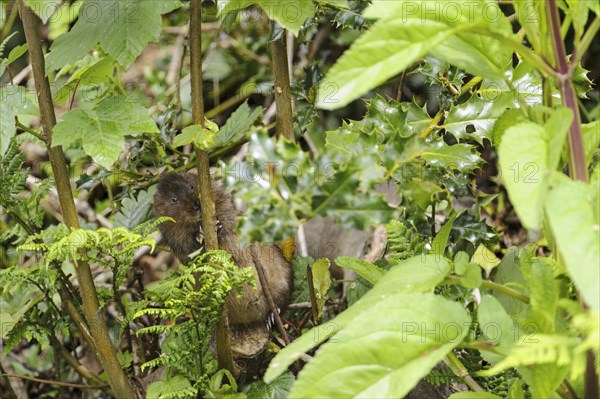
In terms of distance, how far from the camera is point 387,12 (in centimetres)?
133

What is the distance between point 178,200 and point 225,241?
24 centimetres

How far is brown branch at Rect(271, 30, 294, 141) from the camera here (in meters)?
2.29

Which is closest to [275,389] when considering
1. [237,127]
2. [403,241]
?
[403,241]

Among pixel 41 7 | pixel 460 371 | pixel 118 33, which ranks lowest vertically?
pixel 460 371

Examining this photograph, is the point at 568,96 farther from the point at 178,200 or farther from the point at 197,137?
the point at 178,200

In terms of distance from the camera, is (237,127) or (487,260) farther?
(487,260)

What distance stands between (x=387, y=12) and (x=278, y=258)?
4.84ft

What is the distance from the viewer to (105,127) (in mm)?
1923

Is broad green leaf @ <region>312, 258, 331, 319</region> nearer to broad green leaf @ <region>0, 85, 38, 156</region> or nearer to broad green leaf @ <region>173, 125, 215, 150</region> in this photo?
broad green leaf @ <region>173, 125, 215, 150</region>

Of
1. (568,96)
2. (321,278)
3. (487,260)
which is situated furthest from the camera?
(487,260)

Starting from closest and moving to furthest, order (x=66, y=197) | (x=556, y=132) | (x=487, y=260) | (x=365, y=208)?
1. (x=556, y=132)
2. (x=365, y=208)
3. (x=66, y=197)
4. (x=487, y=260)

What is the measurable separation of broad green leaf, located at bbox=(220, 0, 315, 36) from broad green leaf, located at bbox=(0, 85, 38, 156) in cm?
58

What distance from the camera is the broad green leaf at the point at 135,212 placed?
2.71 meters

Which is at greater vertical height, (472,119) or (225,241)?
(472,119)
